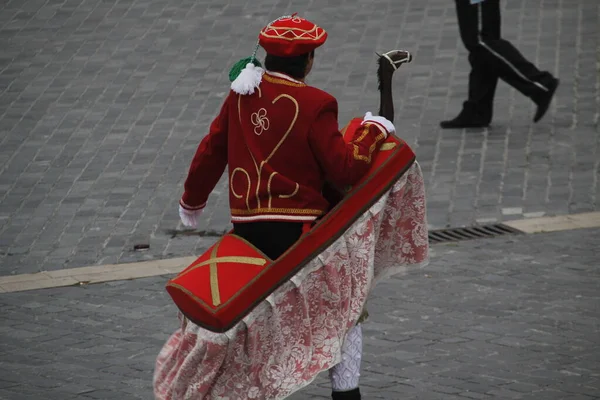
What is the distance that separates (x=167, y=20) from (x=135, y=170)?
137 inches

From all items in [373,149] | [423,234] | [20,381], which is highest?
[373,149]

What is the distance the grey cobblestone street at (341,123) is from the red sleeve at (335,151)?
1.29 metres

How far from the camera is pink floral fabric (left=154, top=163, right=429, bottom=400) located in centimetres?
470

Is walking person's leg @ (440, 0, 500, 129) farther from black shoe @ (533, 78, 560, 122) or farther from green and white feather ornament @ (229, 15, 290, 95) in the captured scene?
green and white feather ornament @ (229, 15, 290, 95)

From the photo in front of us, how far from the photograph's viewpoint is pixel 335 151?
A: 4.71 meters

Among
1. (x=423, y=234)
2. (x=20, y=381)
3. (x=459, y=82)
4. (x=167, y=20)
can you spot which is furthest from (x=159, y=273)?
(x=167, y=20)

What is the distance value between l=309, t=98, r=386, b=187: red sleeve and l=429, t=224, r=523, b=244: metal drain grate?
10.3 ft

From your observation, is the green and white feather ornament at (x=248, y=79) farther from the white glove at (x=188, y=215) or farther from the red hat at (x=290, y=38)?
the white glove at (x=188, y=215)

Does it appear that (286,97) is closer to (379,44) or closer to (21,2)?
(379,44)

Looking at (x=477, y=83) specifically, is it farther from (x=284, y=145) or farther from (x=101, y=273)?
(x=284, y=145)

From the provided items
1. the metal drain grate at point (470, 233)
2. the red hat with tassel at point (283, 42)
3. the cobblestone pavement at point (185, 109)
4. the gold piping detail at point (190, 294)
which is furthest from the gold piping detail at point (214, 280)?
the metal drain grate at point (470, 233)

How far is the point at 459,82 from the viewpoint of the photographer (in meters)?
10.6

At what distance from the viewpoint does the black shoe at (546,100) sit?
959 centimetres

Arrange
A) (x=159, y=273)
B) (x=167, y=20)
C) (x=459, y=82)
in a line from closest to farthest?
(x=159, y=273)
(x=459, y=82)
(x=167, y=20)
